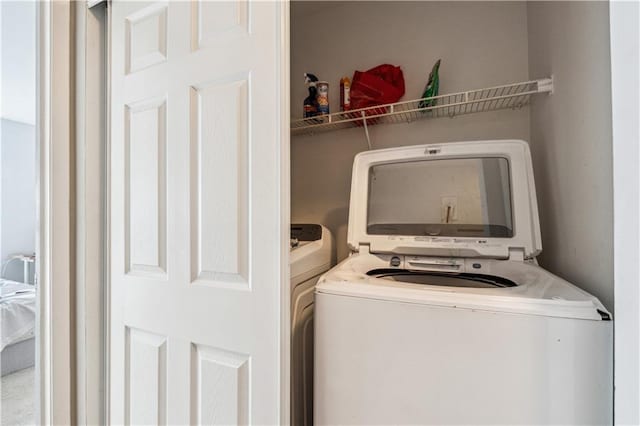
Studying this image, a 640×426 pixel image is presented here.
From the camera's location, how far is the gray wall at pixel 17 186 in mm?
1250

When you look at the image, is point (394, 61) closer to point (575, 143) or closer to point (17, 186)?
point (575, 143)

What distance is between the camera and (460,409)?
0.66 meters

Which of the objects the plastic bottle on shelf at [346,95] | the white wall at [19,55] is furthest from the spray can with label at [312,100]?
the white wall at [19,55]

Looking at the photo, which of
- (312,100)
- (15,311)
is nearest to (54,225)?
(15,311)

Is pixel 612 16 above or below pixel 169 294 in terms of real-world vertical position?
above

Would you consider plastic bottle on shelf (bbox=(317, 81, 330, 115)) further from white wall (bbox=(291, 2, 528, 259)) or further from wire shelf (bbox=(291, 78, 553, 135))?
white wall (bbox=(291, 2, 528, 259))

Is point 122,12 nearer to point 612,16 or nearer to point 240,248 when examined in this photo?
point 240,248

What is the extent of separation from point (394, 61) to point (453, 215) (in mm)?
1034

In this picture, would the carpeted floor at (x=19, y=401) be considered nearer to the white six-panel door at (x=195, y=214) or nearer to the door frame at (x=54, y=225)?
the door frame at (x=54, y=225)

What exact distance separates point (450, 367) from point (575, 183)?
0.75m

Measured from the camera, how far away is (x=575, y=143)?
35.8 inches

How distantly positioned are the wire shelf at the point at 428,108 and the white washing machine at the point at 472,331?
0.37 meters

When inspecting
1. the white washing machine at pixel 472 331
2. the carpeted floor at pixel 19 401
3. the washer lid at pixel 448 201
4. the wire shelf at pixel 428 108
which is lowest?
the carpeted floor at pixel 19 401

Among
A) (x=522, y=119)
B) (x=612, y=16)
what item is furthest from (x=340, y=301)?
(x=522, y=119)
